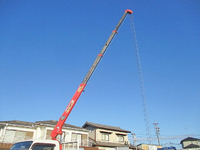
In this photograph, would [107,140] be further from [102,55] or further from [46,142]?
[46,142]

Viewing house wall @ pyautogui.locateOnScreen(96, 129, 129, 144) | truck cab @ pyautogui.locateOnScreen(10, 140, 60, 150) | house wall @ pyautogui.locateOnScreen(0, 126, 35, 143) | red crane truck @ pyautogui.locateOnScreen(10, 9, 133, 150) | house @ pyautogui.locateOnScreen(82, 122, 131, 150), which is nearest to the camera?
truck cab @ pyautogui.locateOnScreen(10, 140, 60, 150)

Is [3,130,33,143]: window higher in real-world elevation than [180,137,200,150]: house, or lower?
higher

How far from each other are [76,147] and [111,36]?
13.1m

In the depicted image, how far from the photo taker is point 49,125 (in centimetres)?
2769

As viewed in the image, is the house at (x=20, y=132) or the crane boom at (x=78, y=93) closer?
the crane boom at (x=78, y=93)

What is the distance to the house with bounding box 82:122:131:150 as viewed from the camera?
33425 millimetres

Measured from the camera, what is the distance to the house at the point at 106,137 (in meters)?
33.4

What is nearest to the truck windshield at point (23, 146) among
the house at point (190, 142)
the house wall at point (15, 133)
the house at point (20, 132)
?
the house at point (20, 132)

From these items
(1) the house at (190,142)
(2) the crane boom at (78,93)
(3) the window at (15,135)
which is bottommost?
(1) the house at (190,142)

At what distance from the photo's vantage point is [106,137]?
36375mm

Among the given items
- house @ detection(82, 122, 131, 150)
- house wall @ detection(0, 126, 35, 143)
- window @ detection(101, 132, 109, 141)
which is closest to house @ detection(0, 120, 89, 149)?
house wall @ detection(0, 126, 35, 143)

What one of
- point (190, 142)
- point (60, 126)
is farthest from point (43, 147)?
point (190, 142)

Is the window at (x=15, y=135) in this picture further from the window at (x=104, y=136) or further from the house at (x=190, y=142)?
the house at (x=190, y=142)

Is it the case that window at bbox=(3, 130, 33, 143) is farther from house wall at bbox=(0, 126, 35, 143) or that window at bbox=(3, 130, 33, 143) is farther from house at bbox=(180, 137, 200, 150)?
house at bbox=(180, 137, 200, 150)
